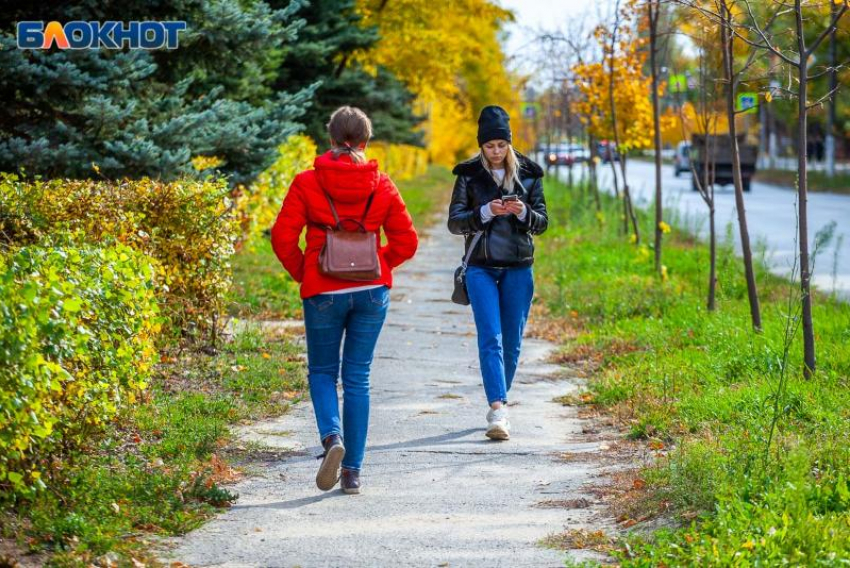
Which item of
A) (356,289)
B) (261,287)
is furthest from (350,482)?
(261,287)

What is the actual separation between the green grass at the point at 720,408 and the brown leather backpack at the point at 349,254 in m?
1.61

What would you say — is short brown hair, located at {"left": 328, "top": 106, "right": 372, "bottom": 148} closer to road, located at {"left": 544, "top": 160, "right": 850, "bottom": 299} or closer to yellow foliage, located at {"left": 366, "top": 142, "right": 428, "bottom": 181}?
road, located at {"left": 544, "top": 160, "right": 850, "bottom": 299}

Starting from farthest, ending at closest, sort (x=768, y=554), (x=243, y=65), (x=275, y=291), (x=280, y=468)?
(x=243, y=65) < (x=275, y=291) < (x=280, y=468) < (x=768, y=554)

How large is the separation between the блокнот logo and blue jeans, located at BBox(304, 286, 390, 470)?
5051 mm

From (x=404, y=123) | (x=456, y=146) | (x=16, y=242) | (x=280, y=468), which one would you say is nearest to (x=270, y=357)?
(x=16, y=242)

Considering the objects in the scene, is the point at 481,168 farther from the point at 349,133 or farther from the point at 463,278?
the point at 349,133

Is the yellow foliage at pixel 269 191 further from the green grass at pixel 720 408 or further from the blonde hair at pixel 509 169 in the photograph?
the blonde hair at pixel 509 169

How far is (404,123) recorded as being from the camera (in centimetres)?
3316

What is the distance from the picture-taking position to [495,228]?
24.7 ft

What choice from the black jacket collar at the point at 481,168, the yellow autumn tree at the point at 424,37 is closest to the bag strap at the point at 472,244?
the black jacket collar at the point at 481,168

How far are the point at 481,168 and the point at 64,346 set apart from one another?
3.07 m

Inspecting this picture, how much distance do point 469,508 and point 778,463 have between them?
138 cm

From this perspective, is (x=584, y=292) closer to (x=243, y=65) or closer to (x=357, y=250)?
(x=243, y=65)

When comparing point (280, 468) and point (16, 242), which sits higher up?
point (16, 242)
